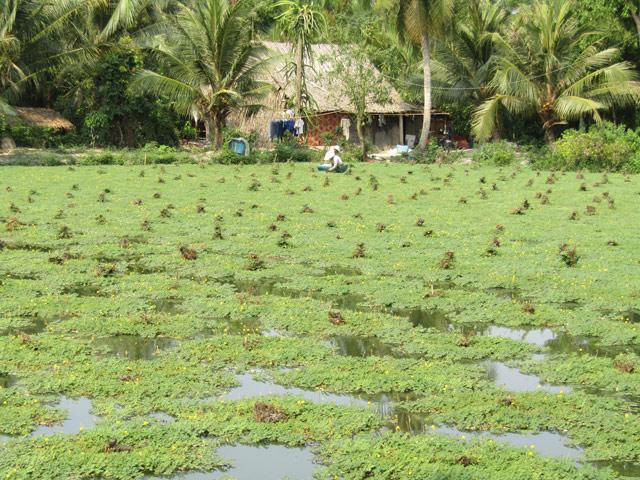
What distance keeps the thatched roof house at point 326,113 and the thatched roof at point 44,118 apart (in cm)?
840

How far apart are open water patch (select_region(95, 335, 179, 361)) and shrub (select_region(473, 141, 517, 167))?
83.6 ft

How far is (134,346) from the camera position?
9.05m

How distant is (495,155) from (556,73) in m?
6.02

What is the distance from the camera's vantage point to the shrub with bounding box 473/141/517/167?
3316 centimetres

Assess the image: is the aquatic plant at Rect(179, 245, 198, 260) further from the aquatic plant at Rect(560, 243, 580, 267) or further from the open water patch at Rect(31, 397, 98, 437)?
the open water patch at Rect(31, 397, 98, 437)

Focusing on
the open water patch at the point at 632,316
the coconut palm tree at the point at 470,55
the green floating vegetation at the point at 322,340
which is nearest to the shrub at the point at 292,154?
the coconut palm tree at the point at 470,55

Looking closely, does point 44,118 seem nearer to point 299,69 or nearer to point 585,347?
point 299,69

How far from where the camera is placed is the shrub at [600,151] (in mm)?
29734

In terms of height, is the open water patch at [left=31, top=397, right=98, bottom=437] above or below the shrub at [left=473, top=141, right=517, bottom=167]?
below

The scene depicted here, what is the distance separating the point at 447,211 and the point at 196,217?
5329 millimetres

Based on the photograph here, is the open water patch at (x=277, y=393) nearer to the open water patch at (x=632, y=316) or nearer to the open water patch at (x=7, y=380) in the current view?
the open water patch at (x=7, y=380)

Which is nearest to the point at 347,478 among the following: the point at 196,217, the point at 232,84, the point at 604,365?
the point at 604,365

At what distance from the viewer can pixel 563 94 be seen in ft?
119

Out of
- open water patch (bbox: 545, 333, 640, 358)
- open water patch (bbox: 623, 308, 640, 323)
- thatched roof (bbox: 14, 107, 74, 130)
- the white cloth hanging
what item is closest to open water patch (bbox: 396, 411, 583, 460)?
open water patch (bbox: 545, 333, 640, 358)
